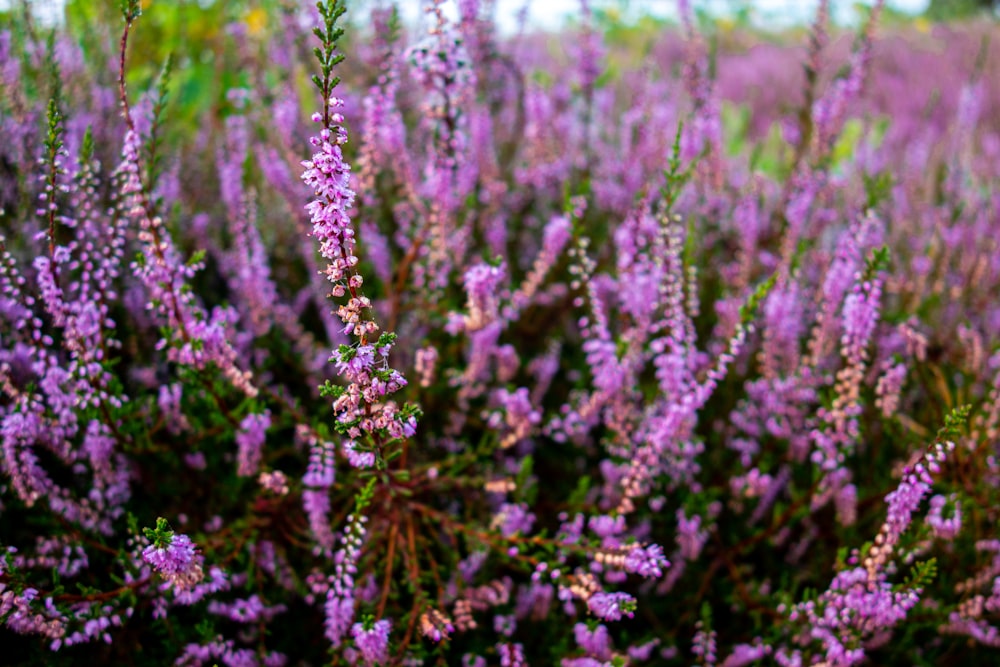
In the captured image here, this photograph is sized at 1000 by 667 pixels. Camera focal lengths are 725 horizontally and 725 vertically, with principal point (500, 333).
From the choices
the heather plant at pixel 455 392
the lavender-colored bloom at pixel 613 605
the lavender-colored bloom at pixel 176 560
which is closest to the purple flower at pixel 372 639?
the heather plant at pixel 455 392

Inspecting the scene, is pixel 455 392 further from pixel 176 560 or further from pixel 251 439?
pixel 176 560

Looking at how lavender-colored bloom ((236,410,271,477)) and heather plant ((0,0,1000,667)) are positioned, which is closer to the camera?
heather plant ((0,0,1000,667))

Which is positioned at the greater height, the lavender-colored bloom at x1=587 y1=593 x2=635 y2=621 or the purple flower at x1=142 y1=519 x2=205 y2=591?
the purple flower at x1=142 y1=519 x2=205 y2=591

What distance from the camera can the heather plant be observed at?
1756mm

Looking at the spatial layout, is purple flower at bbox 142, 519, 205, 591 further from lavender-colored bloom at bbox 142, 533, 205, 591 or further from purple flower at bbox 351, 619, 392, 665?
purple flower at bbox 351, 619, 392, 665

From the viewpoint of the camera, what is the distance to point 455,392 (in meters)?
2.61

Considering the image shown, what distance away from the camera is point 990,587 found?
2.19 m

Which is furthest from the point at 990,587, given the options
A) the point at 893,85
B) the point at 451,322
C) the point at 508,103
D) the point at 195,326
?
the point at 893,85

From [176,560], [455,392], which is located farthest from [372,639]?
[455,392]

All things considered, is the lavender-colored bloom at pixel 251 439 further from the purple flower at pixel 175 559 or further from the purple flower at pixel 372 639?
the purple flower at pixel 372 639

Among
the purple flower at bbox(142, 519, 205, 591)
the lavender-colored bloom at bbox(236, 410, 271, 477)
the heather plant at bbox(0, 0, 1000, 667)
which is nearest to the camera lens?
the purple flower at bbox(142, 519, 205, 591)

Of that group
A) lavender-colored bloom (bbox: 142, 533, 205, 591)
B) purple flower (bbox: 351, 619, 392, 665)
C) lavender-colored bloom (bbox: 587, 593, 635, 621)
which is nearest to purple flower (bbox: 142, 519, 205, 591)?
lavender-colored bloom (bbox: 142, 533, 205, 591)

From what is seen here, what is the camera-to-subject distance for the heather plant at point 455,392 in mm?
1756

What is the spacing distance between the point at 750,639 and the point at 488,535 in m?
0.96
